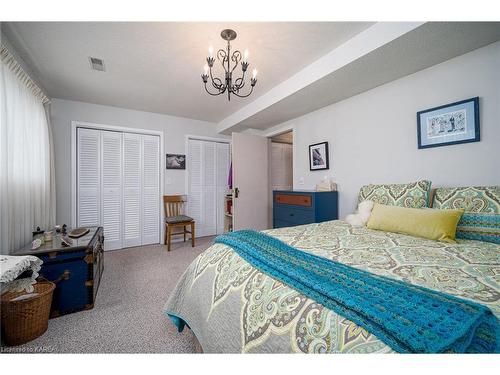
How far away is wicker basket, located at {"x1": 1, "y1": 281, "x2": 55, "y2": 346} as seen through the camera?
4.49 ft

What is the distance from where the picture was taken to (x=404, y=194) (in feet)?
6.06

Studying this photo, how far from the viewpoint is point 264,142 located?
13.5 feet

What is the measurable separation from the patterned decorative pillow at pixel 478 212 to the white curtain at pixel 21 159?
344cm

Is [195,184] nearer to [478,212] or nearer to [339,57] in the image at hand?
[339,57]

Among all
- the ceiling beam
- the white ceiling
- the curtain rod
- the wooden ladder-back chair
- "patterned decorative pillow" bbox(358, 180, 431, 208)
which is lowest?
the wooden ladder-back chair

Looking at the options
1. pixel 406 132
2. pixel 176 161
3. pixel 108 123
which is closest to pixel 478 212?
pixel 406 132

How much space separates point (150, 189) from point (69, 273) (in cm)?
220

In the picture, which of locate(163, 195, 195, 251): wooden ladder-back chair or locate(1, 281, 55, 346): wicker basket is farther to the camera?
locate(163, 195, 195, 251): wooden ladder-back chair

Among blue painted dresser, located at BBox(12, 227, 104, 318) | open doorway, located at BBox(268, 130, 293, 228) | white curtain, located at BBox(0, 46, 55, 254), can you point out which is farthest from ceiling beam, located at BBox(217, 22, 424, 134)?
blue painted dresser, located at BBox(12, 227, 104, 318)

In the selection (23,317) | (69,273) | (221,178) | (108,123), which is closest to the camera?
(23,317)

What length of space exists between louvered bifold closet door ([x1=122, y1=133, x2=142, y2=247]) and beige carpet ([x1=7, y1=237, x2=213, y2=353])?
1.04m

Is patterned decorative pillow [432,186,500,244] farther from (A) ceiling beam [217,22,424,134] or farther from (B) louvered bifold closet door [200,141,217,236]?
(B) louvered bifold closet door [200,141,217,236]

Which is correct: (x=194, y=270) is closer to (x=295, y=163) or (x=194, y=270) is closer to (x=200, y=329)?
(x=200, y=329)

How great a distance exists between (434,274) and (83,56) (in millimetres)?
3278
